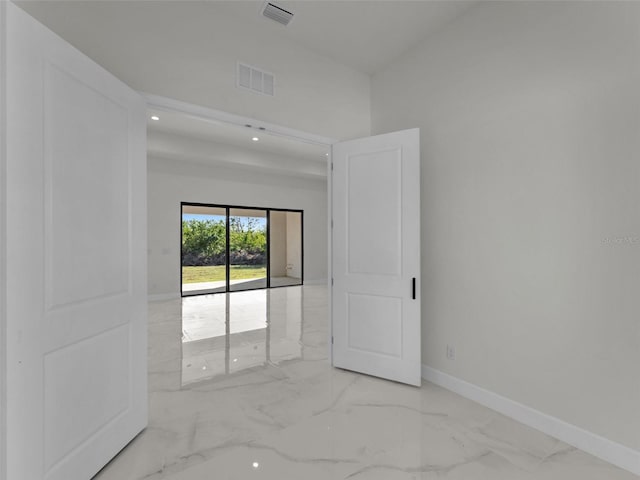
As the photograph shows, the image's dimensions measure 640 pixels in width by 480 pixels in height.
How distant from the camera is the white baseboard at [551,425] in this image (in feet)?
5.81

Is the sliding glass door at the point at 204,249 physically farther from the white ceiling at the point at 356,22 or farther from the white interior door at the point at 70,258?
the white interior door at the point at 70,258

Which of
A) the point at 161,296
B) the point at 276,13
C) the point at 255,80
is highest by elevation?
the point at 276,13

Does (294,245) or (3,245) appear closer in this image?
(3,245)

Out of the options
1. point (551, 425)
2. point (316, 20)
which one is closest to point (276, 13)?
point (316, 20)

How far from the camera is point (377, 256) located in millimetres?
2971

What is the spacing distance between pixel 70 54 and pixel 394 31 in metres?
2.59

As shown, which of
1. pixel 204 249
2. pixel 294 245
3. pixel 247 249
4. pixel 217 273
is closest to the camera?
pixel 204 249

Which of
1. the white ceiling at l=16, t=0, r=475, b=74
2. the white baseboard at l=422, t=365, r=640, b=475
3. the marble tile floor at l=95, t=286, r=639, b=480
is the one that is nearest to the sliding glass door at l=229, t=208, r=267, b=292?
the marble tile floor at l=95, t=286, r=639, b=480

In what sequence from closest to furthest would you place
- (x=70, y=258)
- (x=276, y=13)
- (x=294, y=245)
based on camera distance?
(x=70, y=258)
(x=276, y=13)
(x=294, y=245)

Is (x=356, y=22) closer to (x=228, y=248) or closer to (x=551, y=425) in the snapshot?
(x=551, y=425)

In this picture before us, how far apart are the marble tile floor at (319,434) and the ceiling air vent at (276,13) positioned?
10.9 ft

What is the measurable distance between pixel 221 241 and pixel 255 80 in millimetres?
5780

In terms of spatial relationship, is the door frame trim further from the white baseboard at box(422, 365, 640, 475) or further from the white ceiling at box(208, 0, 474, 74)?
the white baseboard at box(422, 365, 640, 475)

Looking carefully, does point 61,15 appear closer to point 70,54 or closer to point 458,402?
point 70,54
